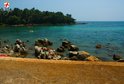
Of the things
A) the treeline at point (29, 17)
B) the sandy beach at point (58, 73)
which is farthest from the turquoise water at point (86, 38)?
the treeline at point (29, 17)

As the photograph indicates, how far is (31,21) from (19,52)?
115991mm

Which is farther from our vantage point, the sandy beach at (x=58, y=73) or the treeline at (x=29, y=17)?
the treeline at (x=29, y=17)

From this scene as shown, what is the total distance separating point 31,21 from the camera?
479ft

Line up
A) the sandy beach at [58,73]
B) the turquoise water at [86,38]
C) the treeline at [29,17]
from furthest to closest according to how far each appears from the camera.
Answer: the treeline at [29,17]
the turquoise water at [86,38]
the sandy beach at [58,73]

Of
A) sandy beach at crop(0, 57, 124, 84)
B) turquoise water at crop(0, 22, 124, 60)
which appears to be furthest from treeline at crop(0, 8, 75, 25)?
sandy beach at crop(0, 57, 124, 84)

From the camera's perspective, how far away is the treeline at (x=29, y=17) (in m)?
139

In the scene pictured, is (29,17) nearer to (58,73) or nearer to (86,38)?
(86,38)

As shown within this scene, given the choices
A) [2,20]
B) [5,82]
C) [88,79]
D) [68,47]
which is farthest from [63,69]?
[2,20]

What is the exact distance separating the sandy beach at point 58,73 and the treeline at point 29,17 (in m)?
125

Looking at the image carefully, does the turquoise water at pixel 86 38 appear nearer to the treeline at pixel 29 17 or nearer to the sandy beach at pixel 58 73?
the sandy beach at pixel 58 73

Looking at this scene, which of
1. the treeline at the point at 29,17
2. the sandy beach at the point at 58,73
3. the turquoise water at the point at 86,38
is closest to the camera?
the sandy beach at the point at 58,73

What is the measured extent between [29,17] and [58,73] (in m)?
133

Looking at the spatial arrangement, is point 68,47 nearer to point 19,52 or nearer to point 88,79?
point 19,52

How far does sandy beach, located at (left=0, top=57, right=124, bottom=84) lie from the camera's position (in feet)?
38.3
